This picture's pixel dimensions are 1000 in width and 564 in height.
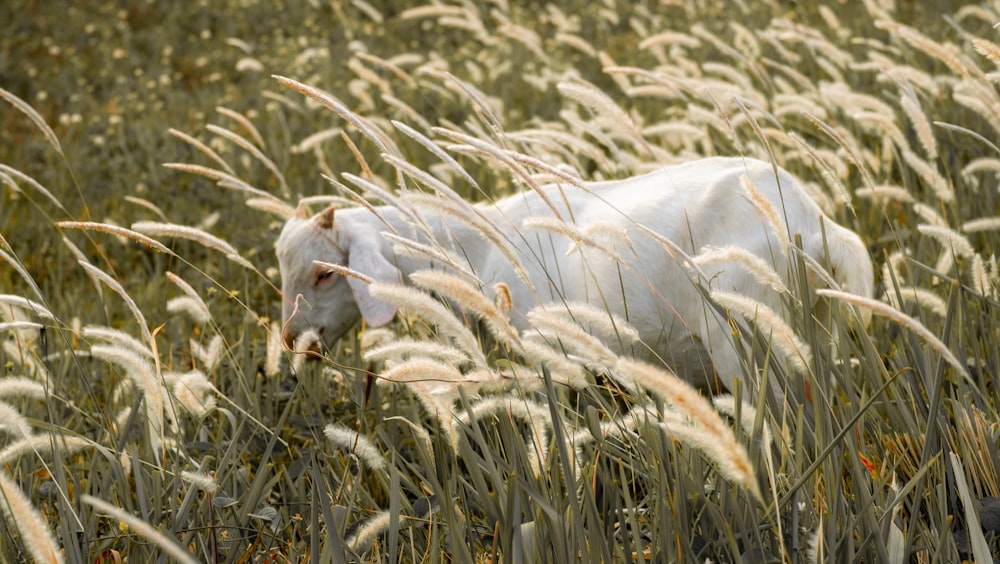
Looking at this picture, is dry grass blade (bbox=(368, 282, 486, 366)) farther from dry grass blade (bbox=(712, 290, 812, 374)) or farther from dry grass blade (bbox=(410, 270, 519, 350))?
dry grass blade (bbox=(712, 290, 812, 374))

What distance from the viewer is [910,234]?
441 centimetres

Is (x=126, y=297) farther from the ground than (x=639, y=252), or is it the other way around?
(x=126, y=297)

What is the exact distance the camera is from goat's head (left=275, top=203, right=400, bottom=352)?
3639 millimetres

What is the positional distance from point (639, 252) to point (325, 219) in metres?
1.21

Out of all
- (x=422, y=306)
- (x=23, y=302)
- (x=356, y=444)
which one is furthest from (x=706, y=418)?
(x=23, y=302)

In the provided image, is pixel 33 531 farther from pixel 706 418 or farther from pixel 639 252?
pixel 639 252

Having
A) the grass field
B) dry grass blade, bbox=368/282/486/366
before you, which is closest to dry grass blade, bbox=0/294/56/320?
the grass field

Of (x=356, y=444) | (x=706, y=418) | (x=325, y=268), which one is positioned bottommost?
(x=325, y=268)

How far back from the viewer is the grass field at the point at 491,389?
187cm

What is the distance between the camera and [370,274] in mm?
3588

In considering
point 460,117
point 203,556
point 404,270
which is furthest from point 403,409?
point 460,117

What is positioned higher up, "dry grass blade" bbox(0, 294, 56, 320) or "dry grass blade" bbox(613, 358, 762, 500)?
"dry grass blade" bbox(613, 358, 762, 500)

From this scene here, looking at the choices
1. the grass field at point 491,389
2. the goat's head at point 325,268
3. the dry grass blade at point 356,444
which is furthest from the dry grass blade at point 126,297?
the goat's head at point 325,268

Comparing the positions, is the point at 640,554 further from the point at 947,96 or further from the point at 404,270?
the point at 947,96
